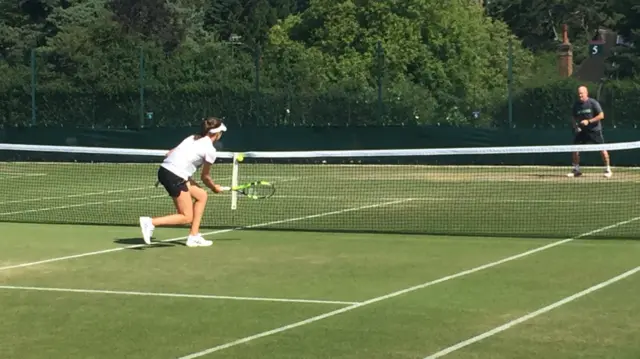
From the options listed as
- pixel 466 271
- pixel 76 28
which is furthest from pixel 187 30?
pixel 466 271

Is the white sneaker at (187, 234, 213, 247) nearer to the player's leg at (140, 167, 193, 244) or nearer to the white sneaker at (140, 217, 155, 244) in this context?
the player's leg at (140, 167, 193, 244)

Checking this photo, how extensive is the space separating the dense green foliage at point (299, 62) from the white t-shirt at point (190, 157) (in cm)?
1747

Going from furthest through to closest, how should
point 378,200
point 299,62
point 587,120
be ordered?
point 299,62, point 587,120, point 378,200

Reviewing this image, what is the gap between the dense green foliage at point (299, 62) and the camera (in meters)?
30.8

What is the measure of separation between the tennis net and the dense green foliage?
243 centimetres

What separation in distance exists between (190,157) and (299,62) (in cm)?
2069

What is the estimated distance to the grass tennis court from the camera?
8.11 meters

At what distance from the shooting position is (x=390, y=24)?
177 ft

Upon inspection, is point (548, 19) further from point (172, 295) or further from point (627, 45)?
point (172, 295)

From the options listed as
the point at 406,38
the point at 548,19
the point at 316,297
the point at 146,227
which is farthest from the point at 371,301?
the point at 548,19

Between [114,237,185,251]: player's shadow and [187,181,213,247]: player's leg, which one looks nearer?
[187,181,213,247]: player's leg

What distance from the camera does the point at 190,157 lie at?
42.0ft

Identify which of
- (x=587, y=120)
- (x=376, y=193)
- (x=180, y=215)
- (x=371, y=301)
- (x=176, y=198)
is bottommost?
(x=376, y=193)

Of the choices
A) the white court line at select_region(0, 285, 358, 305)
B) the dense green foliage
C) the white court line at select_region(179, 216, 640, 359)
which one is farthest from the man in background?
the white court line at select_region(0, 285, 358, 305)
